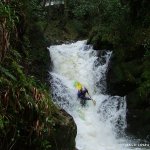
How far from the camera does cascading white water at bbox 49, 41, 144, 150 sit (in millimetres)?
12999

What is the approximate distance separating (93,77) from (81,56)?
2.35 meters

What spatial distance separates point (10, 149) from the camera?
5375 millimetres

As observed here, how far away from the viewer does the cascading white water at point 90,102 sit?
1300 cm

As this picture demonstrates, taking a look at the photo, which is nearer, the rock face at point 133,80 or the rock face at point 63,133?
the rock face at point 63,133

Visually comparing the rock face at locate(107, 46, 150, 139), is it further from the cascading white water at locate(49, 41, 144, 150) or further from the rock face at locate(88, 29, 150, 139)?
the cascading white water at locate(49, 41, 144, 150)

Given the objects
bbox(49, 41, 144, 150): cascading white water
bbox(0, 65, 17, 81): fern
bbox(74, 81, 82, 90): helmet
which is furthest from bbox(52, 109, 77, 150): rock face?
bbox(74, 81, 82, 90): helmet

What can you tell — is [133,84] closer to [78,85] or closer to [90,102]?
[90,102]

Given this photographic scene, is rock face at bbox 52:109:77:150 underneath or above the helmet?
above

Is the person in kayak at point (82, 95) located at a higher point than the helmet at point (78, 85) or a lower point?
lower

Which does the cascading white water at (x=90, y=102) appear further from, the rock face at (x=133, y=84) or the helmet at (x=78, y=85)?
the rock face at (x=133, y=84)

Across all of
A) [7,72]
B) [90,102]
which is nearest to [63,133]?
[7,72]

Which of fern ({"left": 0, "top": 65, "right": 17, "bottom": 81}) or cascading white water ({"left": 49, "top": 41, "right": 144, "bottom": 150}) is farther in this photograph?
cascading white water ({"left": 49, "top": 41, "right": 144, "bottom": 150})

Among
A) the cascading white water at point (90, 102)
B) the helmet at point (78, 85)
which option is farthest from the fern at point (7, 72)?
the helmet at point (78, 85)

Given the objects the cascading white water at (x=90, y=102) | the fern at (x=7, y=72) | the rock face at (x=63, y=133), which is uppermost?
the fern at (x=7, y=72)
